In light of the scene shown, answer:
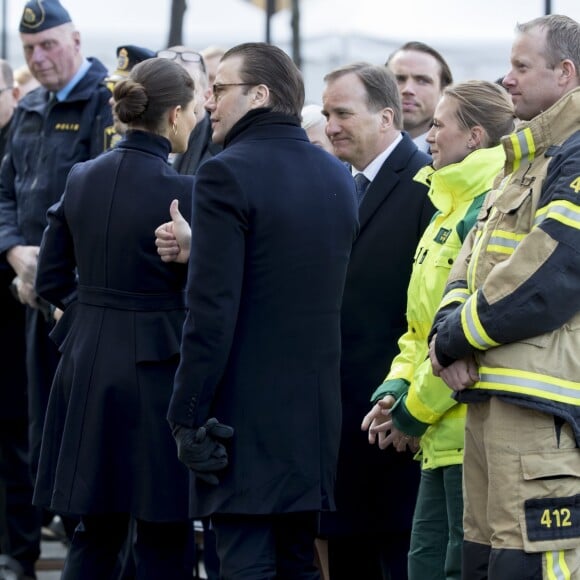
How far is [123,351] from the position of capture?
4781 millimetres

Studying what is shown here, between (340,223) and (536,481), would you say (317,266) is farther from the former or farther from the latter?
(536,481)

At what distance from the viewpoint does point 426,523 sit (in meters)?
4.61

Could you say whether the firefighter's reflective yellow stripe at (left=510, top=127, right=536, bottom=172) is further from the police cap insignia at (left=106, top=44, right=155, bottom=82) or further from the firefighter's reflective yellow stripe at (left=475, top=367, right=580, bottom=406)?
the police cap insignia at (left=106, top=44, right=155, bottom=82)

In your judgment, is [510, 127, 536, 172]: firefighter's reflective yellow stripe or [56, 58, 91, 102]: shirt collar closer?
[510, 127, 536, 172]: firefighter's reflective yellow stripe

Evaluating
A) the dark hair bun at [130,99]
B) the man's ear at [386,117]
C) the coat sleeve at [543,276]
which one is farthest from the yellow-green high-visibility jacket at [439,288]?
the dark hair bun at [130,99]

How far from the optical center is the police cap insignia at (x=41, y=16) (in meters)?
7.04

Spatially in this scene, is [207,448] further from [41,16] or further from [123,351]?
[41,16]

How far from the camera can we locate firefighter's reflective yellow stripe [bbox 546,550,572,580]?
377 cm

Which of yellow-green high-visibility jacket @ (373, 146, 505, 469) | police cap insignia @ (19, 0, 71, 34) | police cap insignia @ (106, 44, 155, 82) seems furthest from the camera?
police cap insignia @ (19, 0, 71, 34)

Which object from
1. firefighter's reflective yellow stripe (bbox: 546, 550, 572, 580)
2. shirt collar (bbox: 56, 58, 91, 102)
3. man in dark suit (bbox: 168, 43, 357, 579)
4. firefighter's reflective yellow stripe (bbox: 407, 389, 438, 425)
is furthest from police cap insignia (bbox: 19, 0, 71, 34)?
firefighter's reflective yellow stripe (bbox: 546, 550, 572, 580)

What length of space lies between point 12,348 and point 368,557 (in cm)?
266

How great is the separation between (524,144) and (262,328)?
3.16ft

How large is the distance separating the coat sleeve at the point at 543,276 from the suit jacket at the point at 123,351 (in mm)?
1431

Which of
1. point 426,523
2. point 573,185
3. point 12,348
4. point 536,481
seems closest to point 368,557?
point 426,523
